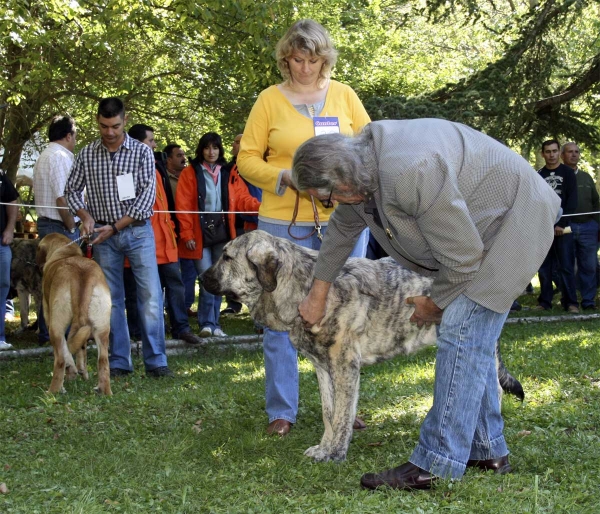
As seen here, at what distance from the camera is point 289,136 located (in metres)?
5.09

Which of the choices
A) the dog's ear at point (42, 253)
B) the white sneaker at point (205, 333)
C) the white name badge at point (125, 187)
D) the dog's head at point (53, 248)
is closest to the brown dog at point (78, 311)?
the dog's head at point (53, 248)

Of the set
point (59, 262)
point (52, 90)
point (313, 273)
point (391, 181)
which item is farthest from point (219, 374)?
point (52, 90)

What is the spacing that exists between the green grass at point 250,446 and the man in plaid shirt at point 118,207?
0.67 m

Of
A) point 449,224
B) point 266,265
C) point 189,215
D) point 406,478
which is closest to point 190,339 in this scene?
point 189,215

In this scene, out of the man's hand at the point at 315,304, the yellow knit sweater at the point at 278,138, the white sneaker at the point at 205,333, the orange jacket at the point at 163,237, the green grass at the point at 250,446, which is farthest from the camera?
the white sneaker at the point at 205,333

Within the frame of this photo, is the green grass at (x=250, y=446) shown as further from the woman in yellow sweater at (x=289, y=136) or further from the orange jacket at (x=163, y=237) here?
the orange jacket at (x=163, y=237)

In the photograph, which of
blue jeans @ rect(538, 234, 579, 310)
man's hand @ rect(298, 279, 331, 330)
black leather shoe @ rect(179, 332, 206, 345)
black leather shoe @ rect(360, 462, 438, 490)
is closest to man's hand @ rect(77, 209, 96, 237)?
black leather shoe @ rect(179, 332, 206, 345)

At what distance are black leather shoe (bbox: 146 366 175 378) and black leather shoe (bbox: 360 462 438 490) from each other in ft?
12.1

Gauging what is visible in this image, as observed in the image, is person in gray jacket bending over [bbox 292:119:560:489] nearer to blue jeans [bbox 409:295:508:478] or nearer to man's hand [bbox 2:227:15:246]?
blue jeans [bbox 409:295:508:478]

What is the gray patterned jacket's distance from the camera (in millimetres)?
3410

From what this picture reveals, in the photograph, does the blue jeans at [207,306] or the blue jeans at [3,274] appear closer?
the blue jeans at [3,274]

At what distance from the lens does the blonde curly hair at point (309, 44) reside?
496 cm

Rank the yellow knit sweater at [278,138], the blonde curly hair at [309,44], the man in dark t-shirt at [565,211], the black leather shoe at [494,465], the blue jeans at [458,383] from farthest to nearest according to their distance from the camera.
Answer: the man in dark t-shirt at [565,211], the yellow knit sweater at [278,138], the blonde curly hair at [309,44], the black leather shoe at [494,465], the blue jeans at [458,383]

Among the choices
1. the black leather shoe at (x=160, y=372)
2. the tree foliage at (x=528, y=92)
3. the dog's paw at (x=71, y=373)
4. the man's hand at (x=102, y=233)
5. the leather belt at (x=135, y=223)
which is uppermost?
the tree foliage at (x=528, y=92)
